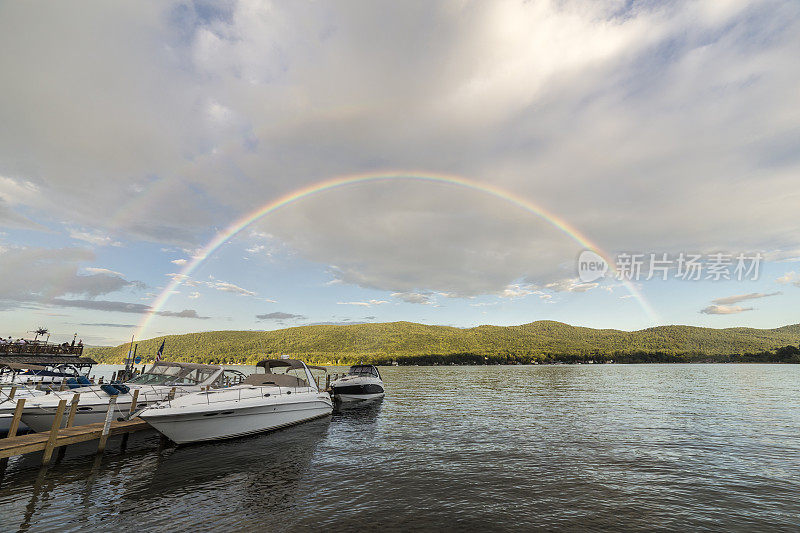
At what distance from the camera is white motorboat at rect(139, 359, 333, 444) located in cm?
1650

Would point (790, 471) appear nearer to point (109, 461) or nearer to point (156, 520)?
point (156, 520)

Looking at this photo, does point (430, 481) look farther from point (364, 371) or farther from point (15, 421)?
point (364, 371)

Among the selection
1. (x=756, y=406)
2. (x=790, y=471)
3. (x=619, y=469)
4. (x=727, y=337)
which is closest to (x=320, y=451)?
(x=619, y=469)

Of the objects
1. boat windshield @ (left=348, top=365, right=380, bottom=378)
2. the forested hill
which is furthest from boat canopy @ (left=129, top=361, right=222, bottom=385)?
the forested hill

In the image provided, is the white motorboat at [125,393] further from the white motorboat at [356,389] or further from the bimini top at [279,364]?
the white motorboat at [356,389]

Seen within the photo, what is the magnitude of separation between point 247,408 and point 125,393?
21.9ft

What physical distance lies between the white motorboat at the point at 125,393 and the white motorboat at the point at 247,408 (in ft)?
10.5

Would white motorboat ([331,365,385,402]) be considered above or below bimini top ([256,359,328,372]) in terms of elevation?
below

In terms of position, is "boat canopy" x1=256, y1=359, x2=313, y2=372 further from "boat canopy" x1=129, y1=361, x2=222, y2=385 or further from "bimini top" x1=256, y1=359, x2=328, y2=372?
"boat canopy" x1=129, y1=361, x2=222, y2=385

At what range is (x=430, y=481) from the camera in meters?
13.1

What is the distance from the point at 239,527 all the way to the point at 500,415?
71.6 ft

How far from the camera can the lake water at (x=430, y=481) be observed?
10008mm

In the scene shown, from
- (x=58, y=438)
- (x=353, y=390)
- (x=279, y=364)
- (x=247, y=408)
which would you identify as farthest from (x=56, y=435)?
(x=353, y=390)

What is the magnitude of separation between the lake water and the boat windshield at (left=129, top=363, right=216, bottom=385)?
116 inches
